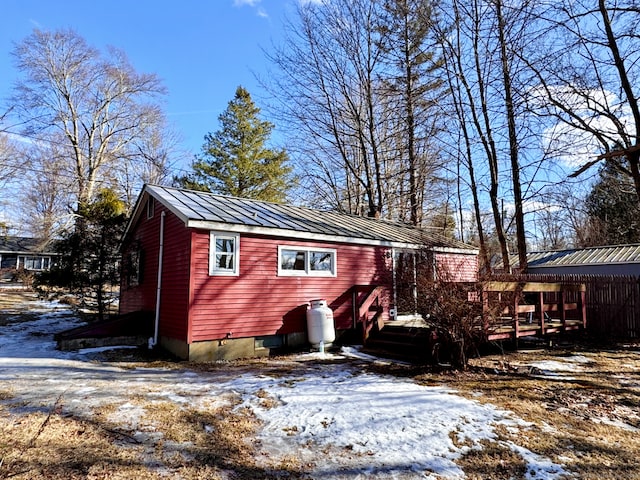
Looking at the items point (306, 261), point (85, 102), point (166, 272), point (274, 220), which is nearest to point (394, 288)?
point (306, 261)

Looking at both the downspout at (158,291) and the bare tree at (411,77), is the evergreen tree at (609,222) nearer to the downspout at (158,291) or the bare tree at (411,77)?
the bare tree at (411,77)

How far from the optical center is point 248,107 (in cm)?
2875

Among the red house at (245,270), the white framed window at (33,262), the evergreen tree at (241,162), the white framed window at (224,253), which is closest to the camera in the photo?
the red house at (245,270)

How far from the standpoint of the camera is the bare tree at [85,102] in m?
25.2

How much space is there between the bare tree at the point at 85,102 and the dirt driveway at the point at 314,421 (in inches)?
857

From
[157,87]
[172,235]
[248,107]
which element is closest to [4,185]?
[157,87]

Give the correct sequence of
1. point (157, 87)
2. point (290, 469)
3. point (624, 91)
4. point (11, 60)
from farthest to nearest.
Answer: point (157, 87)
point (11, 60)
point (624, 91)
point (290, 469)

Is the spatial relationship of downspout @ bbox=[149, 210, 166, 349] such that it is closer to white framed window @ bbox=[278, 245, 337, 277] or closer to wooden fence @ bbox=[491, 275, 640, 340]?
white framed window @ bbox=[278, 245, 337, 277]

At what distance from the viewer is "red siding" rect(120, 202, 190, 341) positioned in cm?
861

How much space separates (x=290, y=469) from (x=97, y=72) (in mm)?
31431

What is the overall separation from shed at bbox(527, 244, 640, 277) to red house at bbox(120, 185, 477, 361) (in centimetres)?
1351

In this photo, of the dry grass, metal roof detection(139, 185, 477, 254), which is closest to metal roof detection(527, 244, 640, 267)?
metal roof detection(139, 185, 477, 254)

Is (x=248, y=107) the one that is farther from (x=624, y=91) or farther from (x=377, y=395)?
(x=377, y=395)

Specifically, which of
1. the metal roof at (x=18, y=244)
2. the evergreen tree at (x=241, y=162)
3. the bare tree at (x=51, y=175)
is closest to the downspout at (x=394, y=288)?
the evergreen tree at (x=241, y=162)
